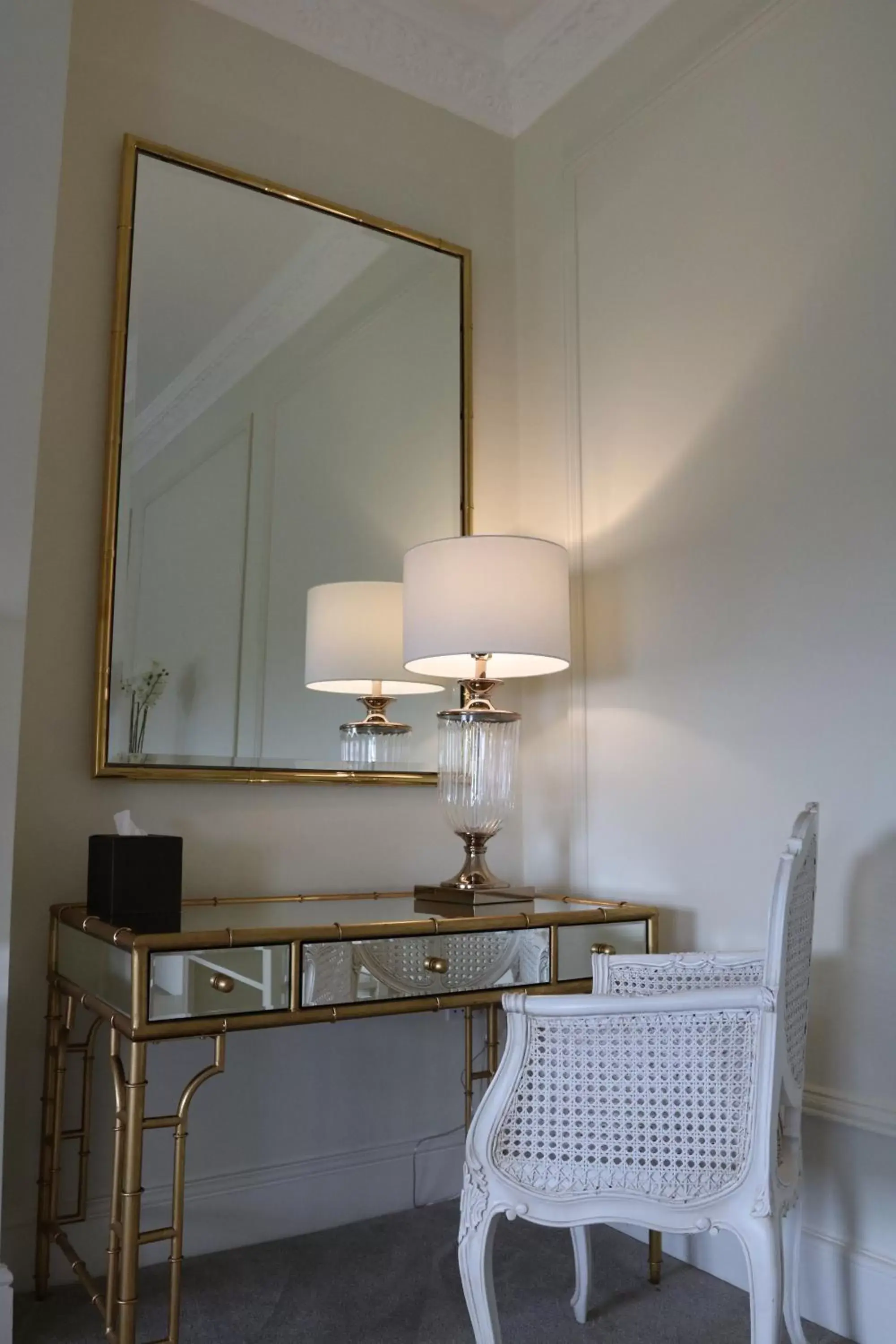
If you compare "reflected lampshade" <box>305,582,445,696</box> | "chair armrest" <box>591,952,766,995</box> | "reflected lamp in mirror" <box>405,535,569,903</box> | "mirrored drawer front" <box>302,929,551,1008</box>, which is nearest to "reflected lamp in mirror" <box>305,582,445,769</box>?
"reflected lampshade" <box>305,582,445,696</box>

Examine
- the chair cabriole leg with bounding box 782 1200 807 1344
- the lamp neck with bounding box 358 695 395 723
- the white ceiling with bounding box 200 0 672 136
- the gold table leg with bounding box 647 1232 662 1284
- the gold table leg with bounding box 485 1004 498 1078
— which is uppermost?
the white ceiling with bounding box 200 0 672 136

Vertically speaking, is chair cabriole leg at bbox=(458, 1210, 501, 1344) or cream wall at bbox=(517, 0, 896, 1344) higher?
cream wall at bbox=(517, 0, 896, 1344)

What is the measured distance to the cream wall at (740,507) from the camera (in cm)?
188

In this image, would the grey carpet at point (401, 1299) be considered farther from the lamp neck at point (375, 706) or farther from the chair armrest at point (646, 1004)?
the lamp neck at point (375, 706)

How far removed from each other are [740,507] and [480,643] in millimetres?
611

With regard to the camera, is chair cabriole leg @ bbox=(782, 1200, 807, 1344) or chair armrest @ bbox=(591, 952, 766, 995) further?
chair armrest @ bbox=(591, 952, 766, 995)

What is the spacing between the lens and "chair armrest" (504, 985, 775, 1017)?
146cm

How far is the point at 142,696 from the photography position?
2195 mm

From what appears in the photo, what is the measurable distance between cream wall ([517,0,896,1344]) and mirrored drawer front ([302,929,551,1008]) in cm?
44

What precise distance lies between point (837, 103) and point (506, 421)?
43.2 inches

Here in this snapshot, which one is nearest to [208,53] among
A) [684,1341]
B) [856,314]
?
[856,314]

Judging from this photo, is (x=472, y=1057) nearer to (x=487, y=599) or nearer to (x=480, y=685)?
(x=480, y=685)

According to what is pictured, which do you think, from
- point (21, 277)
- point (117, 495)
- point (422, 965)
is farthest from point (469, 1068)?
point (21, 277)

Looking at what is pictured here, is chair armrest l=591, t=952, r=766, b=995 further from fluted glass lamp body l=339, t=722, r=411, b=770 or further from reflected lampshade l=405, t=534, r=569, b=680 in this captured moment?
fluted glass lamp body l=339, t=722, r=411, b=770
